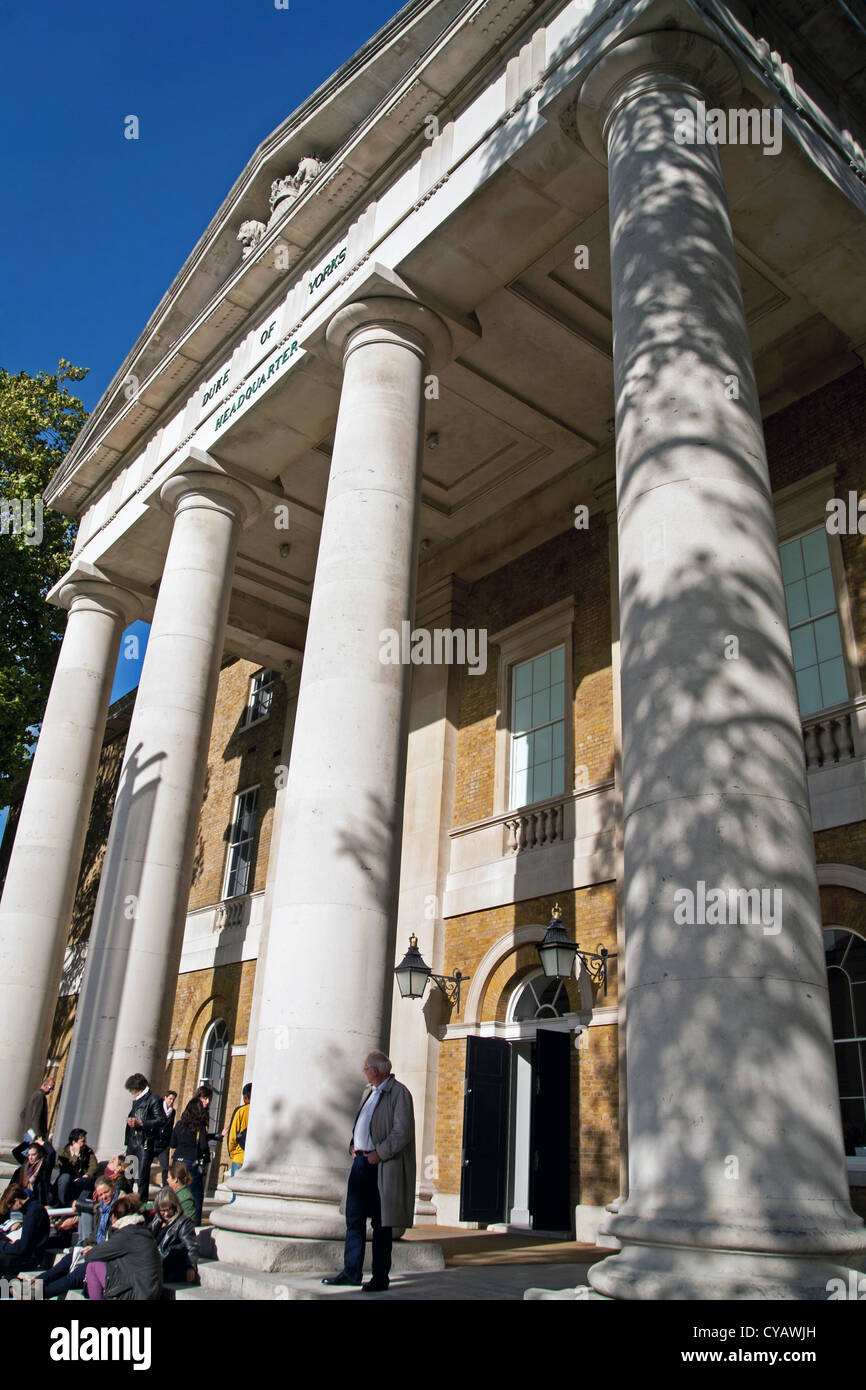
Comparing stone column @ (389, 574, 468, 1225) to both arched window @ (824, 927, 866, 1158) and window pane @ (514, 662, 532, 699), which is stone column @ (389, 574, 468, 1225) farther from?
arched window @ (824, 927, 866, 1158)

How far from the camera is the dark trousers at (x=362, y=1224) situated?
6.63 m

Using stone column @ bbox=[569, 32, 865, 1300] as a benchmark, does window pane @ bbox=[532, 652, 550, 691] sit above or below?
above

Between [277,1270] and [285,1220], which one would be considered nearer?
[277,1270]

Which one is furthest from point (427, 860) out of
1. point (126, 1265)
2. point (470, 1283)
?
point (126, 1265)

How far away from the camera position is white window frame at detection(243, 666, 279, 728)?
23609 mm

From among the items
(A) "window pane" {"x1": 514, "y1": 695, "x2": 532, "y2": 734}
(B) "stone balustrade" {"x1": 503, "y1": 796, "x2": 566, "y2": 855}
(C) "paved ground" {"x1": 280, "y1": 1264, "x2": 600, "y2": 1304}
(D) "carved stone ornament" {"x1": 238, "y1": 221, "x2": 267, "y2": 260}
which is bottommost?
(C) "paved ground" {"x1": 280, "y1": 1264, "x2": 600, "y2": 1304}

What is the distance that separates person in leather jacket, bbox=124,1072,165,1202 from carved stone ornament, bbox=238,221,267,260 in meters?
12.1

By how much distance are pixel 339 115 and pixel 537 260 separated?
437 cm

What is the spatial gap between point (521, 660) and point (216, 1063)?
35.3ft

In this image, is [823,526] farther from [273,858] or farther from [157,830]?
[273,858]

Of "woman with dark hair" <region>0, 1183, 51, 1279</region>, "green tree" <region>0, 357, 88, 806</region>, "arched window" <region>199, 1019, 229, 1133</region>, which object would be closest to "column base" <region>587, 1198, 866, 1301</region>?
"woman with dark hair" <region>0, 1183, 51, 1279</region>

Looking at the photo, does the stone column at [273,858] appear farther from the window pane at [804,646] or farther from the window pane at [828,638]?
the window pane at [828,638]

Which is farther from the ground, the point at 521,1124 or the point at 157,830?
the point at 157,830

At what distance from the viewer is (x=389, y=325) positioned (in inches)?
453
